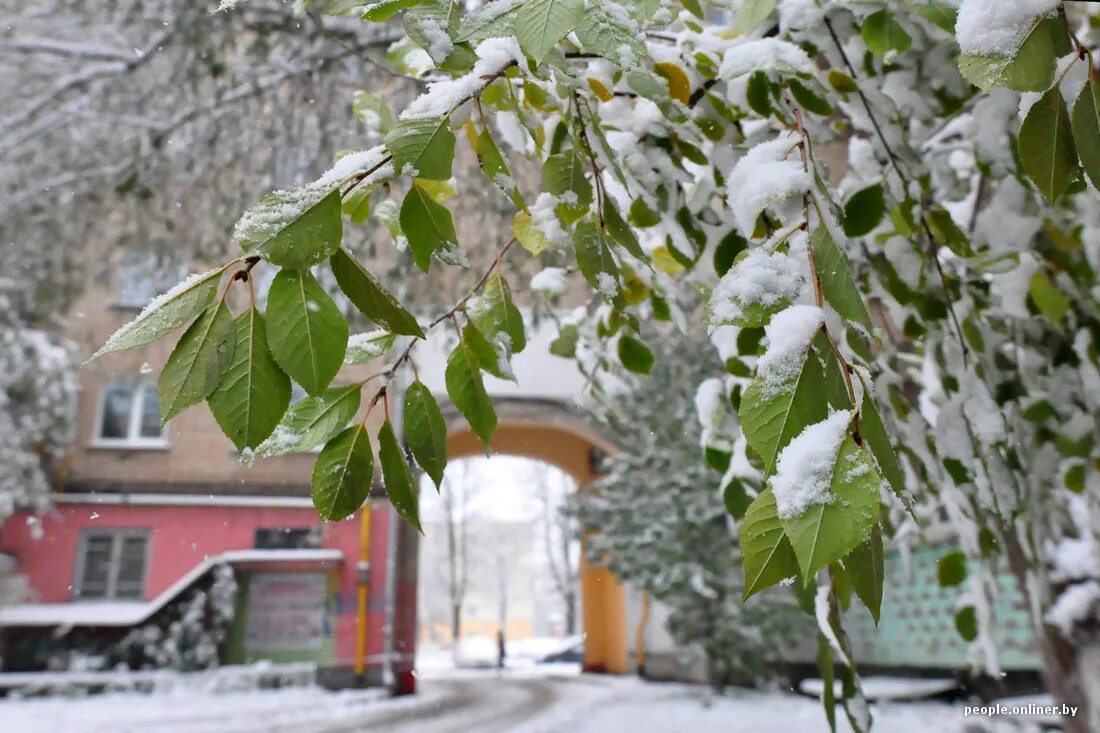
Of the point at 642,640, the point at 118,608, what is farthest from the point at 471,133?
the point at 642,640

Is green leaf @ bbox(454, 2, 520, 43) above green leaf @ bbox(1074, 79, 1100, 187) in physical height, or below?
above

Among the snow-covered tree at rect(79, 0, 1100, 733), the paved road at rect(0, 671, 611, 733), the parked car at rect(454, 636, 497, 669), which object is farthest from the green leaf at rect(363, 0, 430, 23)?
the parked car at rect(454, 636, 497, 669)

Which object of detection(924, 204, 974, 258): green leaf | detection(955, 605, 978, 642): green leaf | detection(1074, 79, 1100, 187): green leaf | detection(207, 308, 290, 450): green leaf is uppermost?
detection(924, 204, 974, 258): green leaf

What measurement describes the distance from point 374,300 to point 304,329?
6 centimetres

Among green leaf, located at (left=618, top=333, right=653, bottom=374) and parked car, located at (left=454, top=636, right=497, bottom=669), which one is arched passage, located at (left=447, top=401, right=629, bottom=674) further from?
green leaf, located at (left=618, top=333, right=653, bottom=374)

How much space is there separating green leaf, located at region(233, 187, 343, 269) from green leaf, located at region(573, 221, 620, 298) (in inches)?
10.7

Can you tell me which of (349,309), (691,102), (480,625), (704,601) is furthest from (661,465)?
(480,625)

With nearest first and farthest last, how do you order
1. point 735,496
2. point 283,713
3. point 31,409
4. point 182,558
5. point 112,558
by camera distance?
1. point 735,496
2. point 283,713
3. point 31,409
4. point 182,558
5. point 112,558

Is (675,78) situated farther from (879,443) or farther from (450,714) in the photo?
(450,714)

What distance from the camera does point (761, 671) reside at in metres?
6.62

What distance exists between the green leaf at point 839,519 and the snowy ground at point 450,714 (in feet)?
15.0

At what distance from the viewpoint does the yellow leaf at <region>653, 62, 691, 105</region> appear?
0.93 metres

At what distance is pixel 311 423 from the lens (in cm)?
65

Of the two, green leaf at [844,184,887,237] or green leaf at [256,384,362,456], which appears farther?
green leaf at [844,184,887,237]
